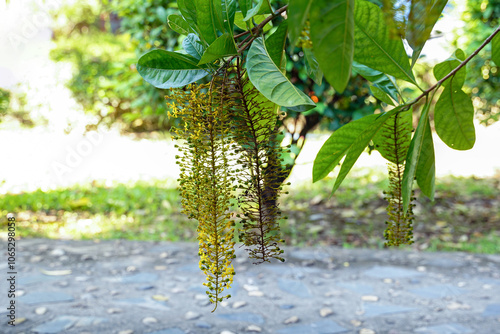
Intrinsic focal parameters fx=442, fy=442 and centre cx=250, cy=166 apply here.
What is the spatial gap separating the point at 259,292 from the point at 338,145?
2175 millimetres

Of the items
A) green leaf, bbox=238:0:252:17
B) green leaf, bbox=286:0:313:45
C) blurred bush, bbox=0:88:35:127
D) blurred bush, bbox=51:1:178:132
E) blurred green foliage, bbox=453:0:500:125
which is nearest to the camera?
green leaf, bbox=286:0:313:45

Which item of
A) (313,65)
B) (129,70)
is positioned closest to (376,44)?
(313,65)

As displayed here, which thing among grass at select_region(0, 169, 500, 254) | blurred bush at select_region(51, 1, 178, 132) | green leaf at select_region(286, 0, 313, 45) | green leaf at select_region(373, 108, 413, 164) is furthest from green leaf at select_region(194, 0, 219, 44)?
blurred bush at select_region(51, 1, 178, 132)

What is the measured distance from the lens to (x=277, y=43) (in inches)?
24.8

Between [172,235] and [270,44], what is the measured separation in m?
3.28

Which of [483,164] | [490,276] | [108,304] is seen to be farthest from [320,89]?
[483,164]

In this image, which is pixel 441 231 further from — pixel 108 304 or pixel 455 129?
pixel 455 129

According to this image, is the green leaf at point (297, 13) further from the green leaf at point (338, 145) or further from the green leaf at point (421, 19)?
the green leaf at point (338, 145)

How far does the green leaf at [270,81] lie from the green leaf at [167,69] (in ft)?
0.28

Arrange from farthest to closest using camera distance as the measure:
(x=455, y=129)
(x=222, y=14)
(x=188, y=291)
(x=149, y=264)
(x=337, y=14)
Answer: (x=149, y=264)
(x=188, y=291)
(x=455, y=129)
(x=222, y=14)
(x=337, y=14)

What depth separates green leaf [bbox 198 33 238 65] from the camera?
541 mm

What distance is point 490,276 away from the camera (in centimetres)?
285

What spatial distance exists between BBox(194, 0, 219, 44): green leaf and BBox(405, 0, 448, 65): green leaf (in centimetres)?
25

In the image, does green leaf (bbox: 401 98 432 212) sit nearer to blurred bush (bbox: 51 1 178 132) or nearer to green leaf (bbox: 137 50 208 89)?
green leaf (bbox: 137 50 208 89)
